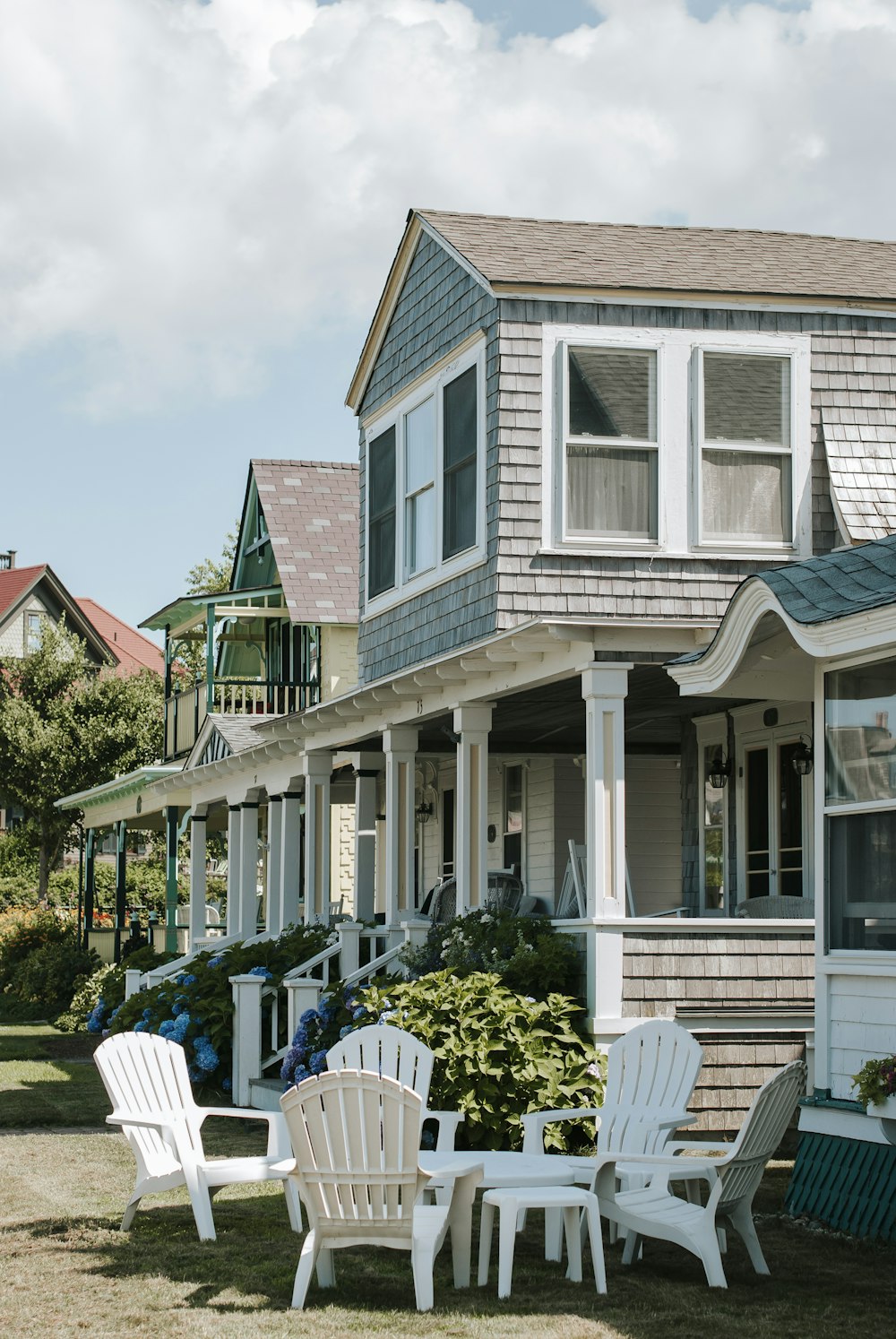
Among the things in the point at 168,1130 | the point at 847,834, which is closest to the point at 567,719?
the point at 847,834

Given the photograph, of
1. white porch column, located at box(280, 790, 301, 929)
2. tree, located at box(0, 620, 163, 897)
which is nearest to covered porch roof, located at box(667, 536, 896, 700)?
white porch column, located at box(280, 790, 301, 929)

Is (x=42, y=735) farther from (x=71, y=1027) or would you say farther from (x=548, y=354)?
(x=548, y=354)

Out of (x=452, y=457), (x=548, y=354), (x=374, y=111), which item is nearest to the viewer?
(x=548, y=354)

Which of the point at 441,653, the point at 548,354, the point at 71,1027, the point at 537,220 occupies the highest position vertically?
the point at 537,220

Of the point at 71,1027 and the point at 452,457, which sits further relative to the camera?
the point at 71,1027

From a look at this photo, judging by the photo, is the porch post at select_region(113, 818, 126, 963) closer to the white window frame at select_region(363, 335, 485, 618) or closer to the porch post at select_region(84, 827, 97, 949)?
the porch post at select_region(84, 827, 97, 949)

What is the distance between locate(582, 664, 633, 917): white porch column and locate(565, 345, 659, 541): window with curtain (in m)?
1.62

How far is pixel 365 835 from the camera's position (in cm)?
1616

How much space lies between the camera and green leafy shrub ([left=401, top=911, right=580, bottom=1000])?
11.0 meters

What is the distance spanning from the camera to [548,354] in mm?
12477

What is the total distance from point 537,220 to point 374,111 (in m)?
2.59

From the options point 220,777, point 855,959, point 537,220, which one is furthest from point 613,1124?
point 220,777

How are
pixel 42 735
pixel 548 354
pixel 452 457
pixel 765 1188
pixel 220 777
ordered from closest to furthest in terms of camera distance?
1. pixel 765 1188
2. pixel 548 354
3. pixel 452 457
4. pixel 220 777
5. pixel 42 735

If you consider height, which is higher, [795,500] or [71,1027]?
[795,500]
